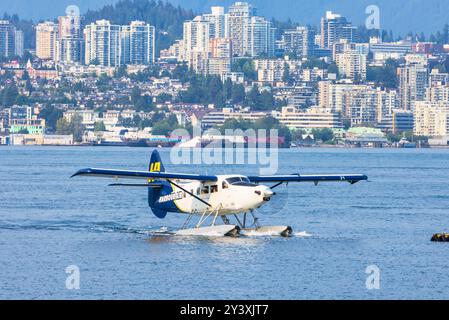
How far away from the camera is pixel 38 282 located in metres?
32.8

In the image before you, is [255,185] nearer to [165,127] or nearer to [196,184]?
[196,184]

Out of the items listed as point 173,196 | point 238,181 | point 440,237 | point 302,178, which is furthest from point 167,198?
point 440,237

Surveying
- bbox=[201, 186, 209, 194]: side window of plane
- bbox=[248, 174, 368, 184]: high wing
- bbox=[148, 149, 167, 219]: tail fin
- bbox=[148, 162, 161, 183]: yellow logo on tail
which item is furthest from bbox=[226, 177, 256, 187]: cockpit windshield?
bbox=[148, 162, 161, 183]: yellow logo on tail

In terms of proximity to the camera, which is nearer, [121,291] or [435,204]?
[121,291]

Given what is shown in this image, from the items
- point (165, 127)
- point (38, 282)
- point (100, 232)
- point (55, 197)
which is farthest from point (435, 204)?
point (165, 127)

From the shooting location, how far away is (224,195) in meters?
39.9

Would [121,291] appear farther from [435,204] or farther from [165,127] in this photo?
[165,127]

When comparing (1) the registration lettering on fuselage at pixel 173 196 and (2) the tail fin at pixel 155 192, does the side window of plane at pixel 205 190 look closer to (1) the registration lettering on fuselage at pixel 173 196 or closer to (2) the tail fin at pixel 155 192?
(1) the registration lettering on fuselage at pixel 173 196

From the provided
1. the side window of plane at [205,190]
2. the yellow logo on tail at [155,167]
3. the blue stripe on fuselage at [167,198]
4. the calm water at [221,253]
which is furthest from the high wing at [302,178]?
the yellow logo on tail at [155,167]

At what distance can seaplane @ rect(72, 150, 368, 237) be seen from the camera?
3900cm

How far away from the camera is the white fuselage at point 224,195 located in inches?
1532
